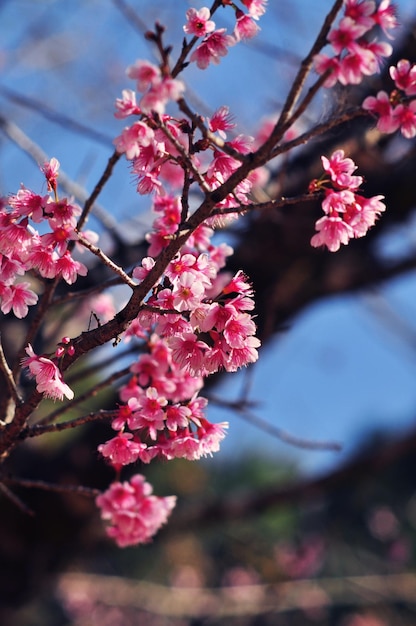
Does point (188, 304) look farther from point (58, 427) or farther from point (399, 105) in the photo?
point (399, 105)

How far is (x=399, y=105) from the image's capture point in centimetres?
105

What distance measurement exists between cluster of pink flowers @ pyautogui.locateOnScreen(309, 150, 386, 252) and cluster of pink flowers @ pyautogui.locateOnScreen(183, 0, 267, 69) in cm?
27

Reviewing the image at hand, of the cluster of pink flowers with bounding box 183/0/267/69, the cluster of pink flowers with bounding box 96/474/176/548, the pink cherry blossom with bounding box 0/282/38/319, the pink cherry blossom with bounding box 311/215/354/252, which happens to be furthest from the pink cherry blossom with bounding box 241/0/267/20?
the cluster of pink flowers with bounding box 96/474/176/548

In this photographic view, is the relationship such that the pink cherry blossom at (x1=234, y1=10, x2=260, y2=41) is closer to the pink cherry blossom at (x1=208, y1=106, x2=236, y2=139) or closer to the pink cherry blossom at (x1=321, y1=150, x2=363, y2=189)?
the pink cherry blossom at (x1=208, y1=106, x2=236, y2=139)

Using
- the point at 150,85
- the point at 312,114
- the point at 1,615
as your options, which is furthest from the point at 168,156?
the point at 1,615

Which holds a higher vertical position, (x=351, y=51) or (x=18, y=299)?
(x=351, y=51)

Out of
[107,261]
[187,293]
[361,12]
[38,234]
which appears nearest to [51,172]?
[38,234]

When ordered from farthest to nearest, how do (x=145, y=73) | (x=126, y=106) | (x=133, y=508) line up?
1. (x=133, y=508)
2. (x=126, y=106)
3. (x=145, y=73)

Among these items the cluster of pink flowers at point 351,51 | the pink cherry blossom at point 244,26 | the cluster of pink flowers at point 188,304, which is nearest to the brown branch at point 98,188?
the cluster of pink flowers at point 188,304

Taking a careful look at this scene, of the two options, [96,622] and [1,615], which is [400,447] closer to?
[1,615]

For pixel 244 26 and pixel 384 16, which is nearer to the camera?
pixel 384 16

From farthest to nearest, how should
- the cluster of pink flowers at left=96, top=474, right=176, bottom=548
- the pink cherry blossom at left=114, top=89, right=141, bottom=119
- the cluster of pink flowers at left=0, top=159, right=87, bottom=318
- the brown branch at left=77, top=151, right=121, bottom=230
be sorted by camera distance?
the cluster of pink flowers at left=96, top=474, right=176, bottom=548 → the brown branch at left=77, top=151, right=121, bottom=230 → the cluster of pink flowers at left=0, top=159, right=87, bottom=318 → the pink cherry blossom at left=114, top=89, right=141, bottom=119

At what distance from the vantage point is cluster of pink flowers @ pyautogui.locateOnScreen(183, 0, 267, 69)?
110 centimetres

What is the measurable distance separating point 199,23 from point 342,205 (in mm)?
398
